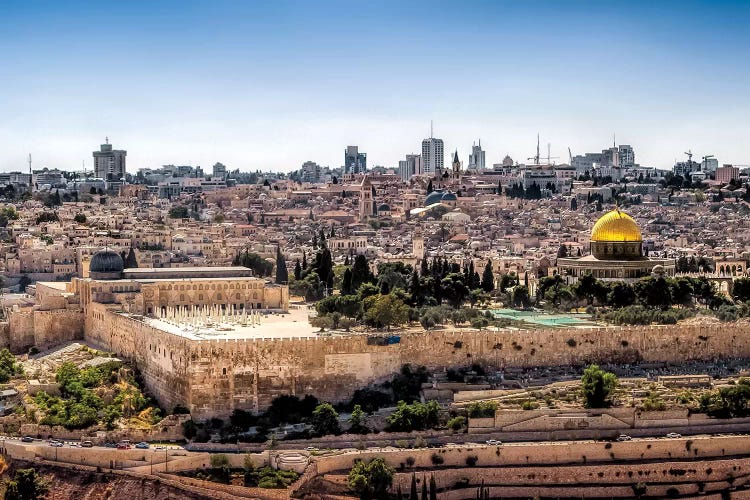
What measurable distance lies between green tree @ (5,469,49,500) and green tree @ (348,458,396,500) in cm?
729


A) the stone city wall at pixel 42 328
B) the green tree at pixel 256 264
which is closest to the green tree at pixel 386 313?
the stone city wall at pixel 42 328

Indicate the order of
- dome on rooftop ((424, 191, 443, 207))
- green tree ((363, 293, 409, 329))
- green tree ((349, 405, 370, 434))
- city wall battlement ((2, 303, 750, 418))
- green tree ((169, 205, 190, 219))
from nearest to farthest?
1. green tree ((349, 405, 370, 434))
2. city wall battlement ((2, 303, 750, 418))
3. green tree ((363, 293, 409, 329))
4. green tree ((169, 205, 190, 219))
5. dome on rooftop ((424, 191, 443, 207))

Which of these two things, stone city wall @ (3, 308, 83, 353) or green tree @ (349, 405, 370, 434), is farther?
stone city wall @ (3, 308, 83, 353)

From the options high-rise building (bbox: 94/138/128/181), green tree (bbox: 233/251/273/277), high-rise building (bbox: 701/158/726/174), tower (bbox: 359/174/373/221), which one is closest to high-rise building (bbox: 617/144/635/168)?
high-rise building (bbox: 701/158/726/174)

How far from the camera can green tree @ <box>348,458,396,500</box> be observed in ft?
121

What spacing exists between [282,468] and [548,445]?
265 inches

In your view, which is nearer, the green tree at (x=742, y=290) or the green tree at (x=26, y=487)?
the green tree at (x=26, y=487)

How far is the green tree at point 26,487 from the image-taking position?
36656mm

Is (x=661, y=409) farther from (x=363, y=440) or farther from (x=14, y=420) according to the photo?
(x=14, y=420)

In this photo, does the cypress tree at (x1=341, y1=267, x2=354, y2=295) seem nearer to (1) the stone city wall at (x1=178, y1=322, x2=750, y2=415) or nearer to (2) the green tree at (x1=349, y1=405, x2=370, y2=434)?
(1) the stone city wall at (x1=178, y1=322, x2=750, y2=415)

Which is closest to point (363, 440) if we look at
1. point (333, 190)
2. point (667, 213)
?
point (667, 213)

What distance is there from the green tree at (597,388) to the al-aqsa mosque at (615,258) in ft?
54.9

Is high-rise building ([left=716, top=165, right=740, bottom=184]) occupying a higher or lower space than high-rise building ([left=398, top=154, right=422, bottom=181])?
lower

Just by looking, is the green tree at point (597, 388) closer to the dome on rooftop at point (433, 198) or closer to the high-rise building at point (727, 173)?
the dome on rooftop at point (433, 198)
